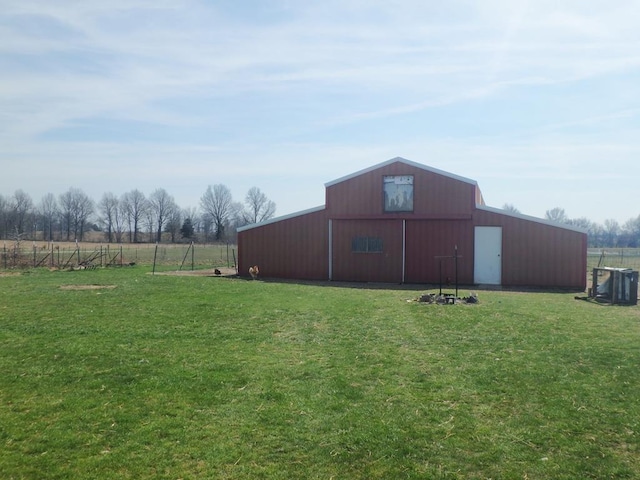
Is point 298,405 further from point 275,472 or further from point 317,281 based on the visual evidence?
point 317,281

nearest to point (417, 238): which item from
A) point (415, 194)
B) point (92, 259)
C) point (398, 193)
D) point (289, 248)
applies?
point (415, 194)

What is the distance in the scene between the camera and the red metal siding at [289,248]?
23375 millimetres

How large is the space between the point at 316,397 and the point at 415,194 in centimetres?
1730

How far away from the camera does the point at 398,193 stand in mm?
22250

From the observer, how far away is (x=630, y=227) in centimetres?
10094

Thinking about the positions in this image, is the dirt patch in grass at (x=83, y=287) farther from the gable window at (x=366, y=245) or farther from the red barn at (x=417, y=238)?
the gable window at (x=366, y=245)

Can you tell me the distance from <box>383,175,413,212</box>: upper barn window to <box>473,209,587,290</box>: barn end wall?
2.91 metres

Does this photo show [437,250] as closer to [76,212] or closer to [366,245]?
[366,245]

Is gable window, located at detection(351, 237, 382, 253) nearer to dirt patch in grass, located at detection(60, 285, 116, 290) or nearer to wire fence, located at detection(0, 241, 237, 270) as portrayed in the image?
wire fence, located at detection(0, 241, 237, 270)

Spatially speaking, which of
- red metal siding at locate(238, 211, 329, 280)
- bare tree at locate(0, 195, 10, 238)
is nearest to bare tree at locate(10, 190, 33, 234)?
bare tree at locate(0, 195, 10, 238)

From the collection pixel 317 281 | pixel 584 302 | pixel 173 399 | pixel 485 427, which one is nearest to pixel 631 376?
pixel 485 427

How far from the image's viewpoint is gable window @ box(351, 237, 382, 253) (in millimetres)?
22625

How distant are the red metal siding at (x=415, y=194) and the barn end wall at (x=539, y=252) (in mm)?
1044

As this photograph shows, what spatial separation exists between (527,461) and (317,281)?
18.9 meters
